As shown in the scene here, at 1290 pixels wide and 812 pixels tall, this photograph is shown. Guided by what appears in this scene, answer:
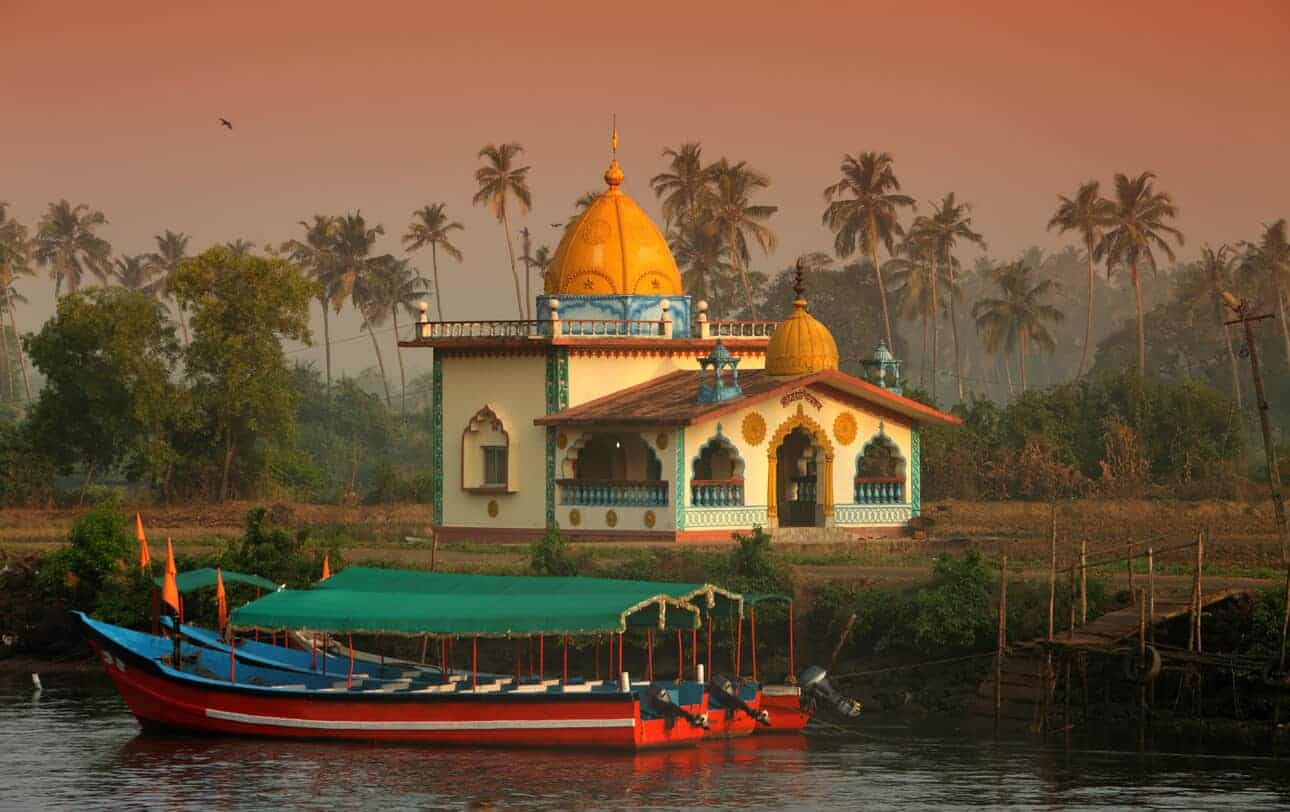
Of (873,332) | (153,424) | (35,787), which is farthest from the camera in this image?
(873,332)

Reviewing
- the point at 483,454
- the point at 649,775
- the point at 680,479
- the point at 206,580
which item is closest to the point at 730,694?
the point at 649,775

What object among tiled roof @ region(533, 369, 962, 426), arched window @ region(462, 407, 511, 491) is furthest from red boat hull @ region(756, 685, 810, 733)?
arched window @ region(462, 407, 511, 491)

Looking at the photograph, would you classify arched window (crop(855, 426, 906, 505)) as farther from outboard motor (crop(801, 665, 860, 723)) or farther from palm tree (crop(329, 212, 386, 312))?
palm tree (crop(329, 212, 386, 312))

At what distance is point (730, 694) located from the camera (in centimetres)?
3338

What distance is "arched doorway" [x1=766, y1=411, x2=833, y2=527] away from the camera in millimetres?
50062

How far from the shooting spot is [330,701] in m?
33.7

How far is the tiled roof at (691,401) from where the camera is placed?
1902 inches

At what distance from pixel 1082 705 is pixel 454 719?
9359 millimetres

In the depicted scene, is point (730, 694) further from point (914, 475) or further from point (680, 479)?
point (914, 475)

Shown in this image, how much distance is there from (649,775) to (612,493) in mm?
19297

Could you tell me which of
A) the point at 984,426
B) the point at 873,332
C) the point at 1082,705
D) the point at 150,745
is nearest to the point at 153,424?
the point at 984,426

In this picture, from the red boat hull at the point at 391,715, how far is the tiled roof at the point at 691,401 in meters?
15.4

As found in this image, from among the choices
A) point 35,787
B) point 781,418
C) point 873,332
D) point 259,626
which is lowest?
point 35,787

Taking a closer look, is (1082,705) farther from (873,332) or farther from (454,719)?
(873,332)
